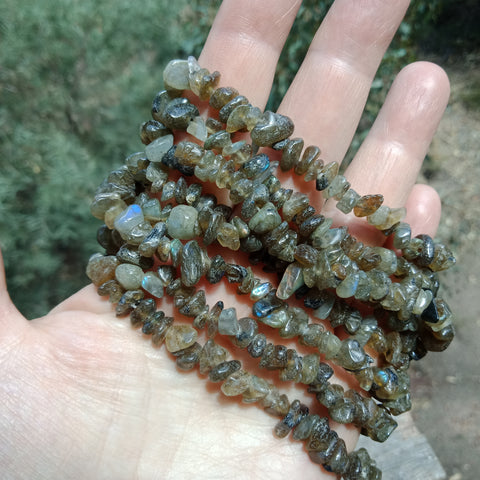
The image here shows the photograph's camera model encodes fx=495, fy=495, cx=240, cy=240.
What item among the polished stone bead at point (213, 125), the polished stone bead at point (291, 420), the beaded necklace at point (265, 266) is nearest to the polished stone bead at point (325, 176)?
the beaded necklace at point (265, 266)

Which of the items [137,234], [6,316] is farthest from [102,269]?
[6,316]

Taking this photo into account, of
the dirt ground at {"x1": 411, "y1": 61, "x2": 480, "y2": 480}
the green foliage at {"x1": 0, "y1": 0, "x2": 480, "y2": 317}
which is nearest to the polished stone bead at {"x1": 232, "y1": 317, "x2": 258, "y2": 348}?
the green foliage at {"x1": 0, "y1": 0, "x2": 480, "y2": 317}

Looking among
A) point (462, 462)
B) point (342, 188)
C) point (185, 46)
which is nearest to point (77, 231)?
point (185, 46)

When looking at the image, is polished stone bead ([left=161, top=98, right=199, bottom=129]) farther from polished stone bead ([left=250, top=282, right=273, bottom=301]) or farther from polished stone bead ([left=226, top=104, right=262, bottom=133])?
polished stone bead ([left=250, top=282, right=273, bottom=301])

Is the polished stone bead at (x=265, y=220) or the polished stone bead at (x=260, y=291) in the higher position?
the polished stone bead at (x=265, y=220)

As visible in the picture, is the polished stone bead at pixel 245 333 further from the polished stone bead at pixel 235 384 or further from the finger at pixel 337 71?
the finger at pixel 337 71
